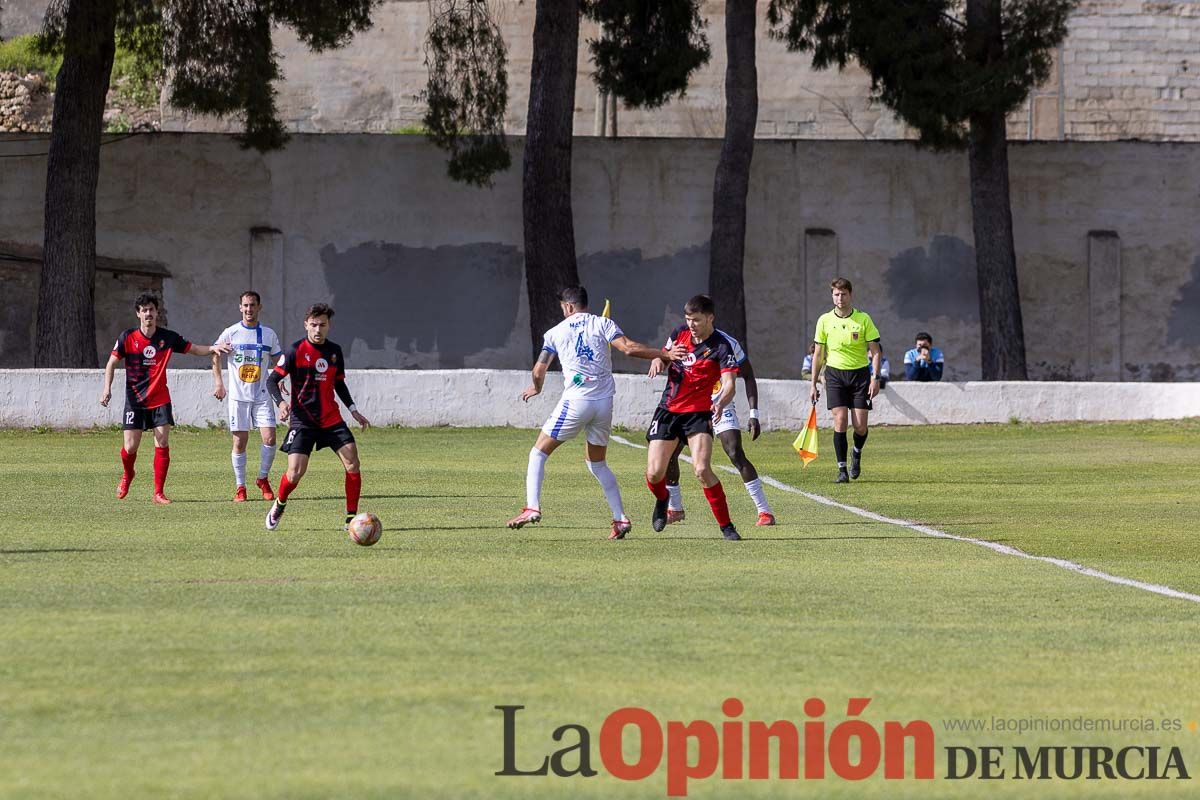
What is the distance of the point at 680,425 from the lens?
1320 centimetres

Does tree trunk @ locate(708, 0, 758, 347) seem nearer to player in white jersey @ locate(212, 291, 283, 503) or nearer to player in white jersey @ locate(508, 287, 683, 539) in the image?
player in white jersey @ locate(212, 291, 283, 503)

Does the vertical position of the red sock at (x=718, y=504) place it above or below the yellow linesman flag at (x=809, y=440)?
below

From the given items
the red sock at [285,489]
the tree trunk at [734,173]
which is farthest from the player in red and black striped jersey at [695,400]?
the tree trunk at [734,173]

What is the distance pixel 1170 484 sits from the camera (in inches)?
745

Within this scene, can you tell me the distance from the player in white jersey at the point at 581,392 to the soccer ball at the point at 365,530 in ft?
4.53

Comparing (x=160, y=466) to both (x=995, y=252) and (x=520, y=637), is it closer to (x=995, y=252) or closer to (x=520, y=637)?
(x=520, y=637)

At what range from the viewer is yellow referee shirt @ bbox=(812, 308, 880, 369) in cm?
1917

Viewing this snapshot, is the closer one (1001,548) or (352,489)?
(1001,548)

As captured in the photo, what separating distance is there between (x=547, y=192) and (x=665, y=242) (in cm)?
634

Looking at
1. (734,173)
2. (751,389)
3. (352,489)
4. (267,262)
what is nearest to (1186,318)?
(734,173)

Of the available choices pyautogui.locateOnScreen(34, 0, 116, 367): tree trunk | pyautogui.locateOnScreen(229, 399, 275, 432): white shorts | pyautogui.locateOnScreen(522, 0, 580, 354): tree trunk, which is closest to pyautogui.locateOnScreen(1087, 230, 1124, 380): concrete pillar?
pyautogui.locateOnScreen(522, 0, 580, 354): tree trunk

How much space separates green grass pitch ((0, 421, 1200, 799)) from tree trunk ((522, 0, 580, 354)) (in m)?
17.3

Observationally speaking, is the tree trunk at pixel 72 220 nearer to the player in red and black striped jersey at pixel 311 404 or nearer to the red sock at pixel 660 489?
the player in red and black striped jersey at pixel 311 404

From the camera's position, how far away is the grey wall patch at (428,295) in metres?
38.8
